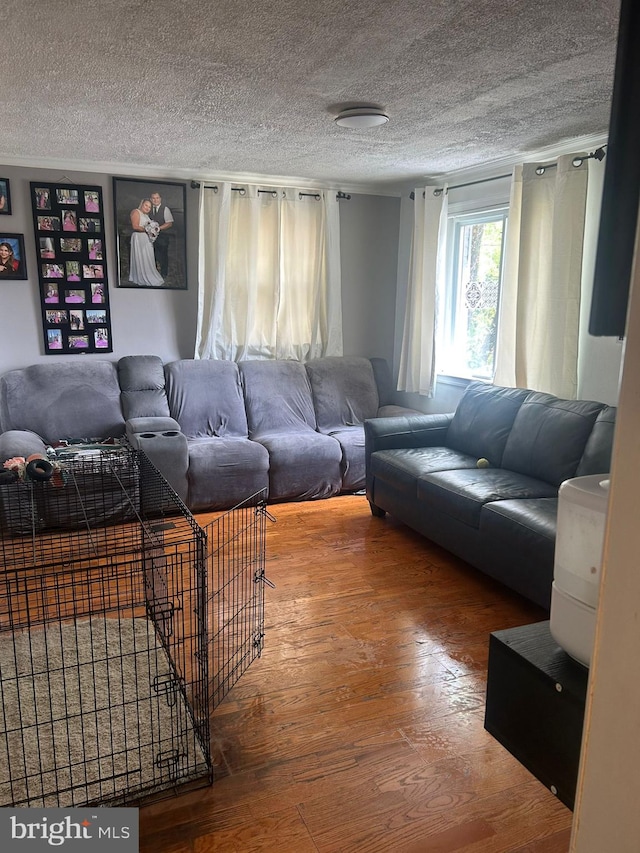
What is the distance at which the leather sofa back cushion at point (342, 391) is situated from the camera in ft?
16.8

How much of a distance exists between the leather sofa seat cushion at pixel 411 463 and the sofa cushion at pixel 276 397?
101 cm

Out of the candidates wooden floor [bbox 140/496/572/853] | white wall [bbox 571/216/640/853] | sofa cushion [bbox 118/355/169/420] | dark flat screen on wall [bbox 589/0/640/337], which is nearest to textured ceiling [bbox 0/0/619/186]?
dark flat screen on wall [bbox 589/0/640/337]

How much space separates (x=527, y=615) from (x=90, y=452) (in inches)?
109

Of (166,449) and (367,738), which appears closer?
(367,738)

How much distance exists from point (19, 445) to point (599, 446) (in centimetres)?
326

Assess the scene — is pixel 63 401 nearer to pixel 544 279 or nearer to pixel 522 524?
pixel 522 524

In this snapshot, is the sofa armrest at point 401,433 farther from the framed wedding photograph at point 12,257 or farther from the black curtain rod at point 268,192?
the framed wedding photograph at point 12,257

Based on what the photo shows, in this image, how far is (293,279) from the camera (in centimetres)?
517

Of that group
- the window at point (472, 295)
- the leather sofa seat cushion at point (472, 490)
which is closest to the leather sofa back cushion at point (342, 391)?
the window at point (472, 295)

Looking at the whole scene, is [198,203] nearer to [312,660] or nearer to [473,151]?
[473,151]

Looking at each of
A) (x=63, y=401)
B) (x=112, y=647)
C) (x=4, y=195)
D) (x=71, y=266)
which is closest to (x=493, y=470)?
(x=112, y=647)

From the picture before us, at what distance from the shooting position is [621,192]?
0.78 meters

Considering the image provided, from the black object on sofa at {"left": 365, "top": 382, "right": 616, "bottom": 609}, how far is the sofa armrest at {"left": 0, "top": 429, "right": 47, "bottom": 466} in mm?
2078

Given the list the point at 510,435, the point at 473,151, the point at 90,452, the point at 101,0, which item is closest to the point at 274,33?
the point at 101,0
